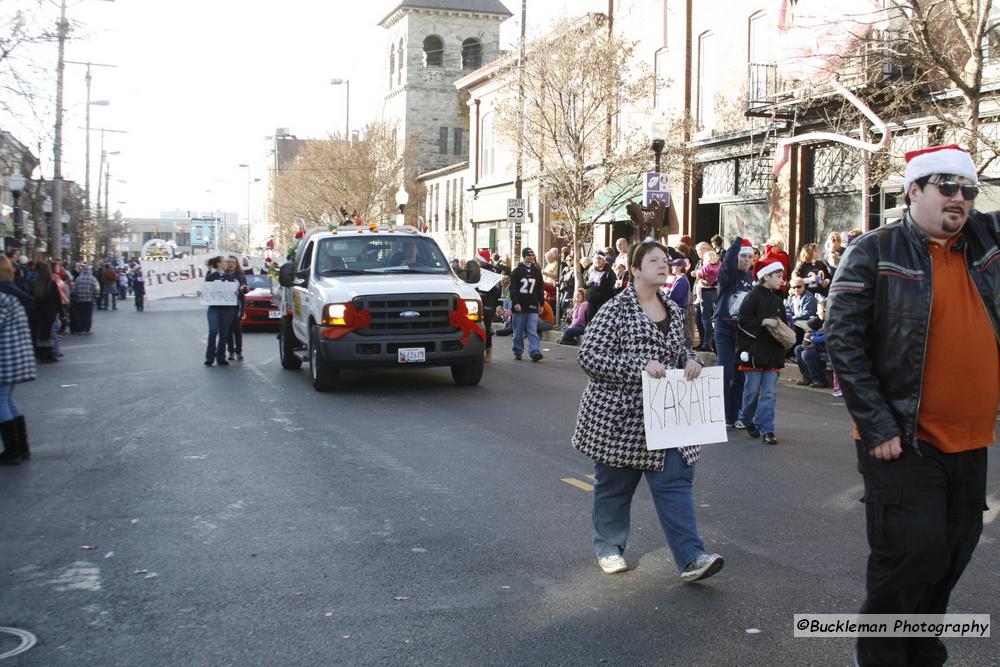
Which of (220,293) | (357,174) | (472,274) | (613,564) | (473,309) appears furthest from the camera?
(357,174)

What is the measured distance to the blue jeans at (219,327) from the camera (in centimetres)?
1702

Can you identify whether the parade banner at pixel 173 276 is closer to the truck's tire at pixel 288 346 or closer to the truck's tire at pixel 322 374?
the truck's tire at pixel 288 346

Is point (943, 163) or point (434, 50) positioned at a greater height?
point (434, 50)

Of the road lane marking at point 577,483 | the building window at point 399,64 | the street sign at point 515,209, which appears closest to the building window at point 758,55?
the street sign at point 515,209

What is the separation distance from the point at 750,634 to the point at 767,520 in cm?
227

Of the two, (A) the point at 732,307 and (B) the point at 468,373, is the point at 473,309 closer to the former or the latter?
(B) the point at 468,373

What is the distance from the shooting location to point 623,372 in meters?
5.34

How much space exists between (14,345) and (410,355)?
545cm

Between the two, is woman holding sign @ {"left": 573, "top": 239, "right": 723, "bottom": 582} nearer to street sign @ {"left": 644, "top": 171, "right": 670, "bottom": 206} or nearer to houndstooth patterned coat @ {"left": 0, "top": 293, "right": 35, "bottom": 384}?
houndstooth patterned coat @ {"left": 0, "top": 293, "right": 35, "bottom": 384}

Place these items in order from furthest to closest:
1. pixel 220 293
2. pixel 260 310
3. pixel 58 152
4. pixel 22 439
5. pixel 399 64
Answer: pixel 399 64
pixel 58 152
pixel 260 310
pixel 220 293
pixel 22 439

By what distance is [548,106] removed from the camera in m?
28.1

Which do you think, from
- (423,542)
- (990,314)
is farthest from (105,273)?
(990,314)

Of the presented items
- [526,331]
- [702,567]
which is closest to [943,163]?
[702,567]

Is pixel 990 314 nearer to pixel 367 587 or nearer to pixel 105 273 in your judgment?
pixel 367 587
